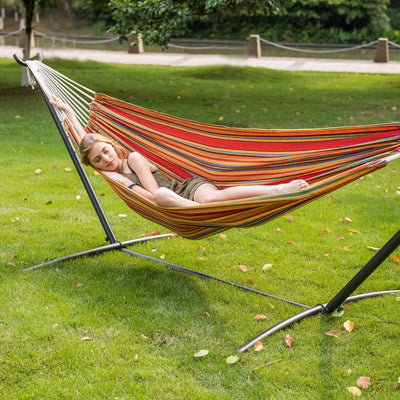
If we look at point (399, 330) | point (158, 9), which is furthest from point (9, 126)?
point (399, 330)

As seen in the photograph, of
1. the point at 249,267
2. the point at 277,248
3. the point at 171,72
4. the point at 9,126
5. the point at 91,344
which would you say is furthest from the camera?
the point at 171,72

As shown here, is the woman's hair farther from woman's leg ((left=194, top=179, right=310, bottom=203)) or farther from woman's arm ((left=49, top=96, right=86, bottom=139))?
woman's leg ((left=194, top=179, right=310, bottom=203))

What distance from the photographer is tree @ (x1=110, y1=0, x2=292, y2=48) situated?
21.4ft

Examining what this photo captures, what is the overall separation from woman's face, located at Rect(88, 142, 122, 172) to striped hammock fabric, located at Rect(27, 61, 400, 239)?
15cm

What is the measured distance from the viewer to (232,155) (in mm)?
2771

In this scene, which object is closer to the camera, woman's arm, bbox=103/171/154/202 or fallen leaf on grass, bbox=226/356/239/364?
fallen leaf on grass, bbox=226/356/239/364

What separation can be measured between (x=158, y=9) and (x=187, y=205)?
4.98 metres

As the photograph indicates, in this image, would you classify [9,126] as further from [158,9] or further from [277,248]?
[277,248]

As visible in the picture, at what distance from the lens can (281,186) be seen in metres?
2.21

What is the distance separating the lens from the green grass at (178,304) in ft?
6.51

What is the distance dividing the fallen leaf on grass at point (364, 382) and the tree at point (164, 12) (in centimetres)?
506

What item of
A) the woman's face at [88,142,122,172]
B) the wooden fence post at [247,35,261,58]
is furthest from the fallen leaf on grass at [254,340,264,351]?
the wooden fence post at [247,35,261,58]

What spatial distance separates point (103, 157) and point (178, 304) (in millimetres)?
812

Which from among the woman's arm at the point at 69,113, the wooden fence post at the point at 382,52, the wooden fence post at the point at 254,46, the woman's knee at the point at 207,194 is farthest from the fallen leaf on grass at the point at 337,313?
the wooden fence post at the point at 254,46
